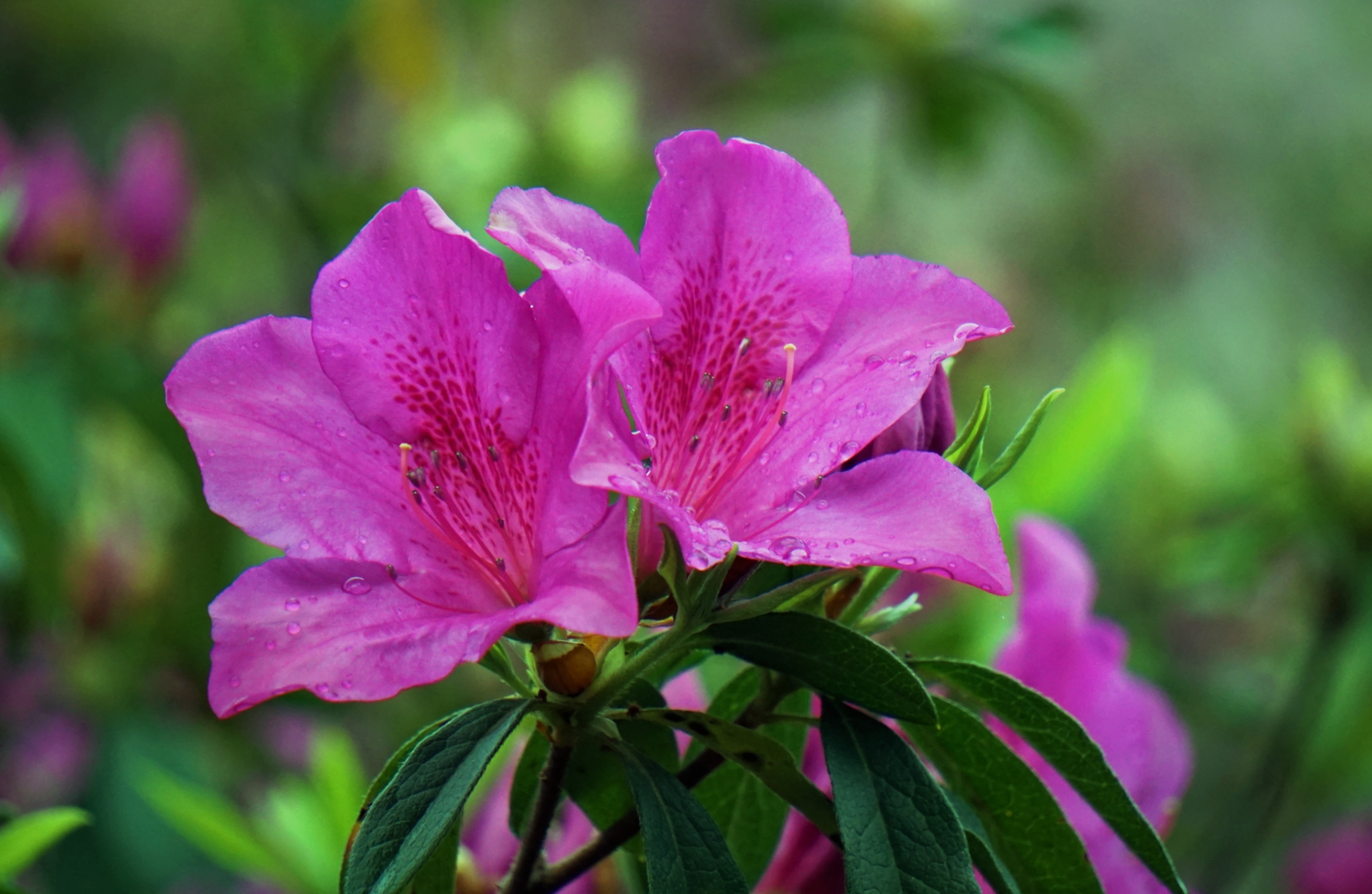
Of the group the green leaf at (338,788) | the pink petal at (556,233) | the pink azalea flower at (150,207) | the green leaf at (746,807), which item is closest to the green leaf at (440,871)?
the green leaf at (746,807)

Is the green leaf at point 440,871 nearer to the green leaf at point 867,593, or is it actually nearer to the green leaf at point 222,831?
the green leaf at point 867,593

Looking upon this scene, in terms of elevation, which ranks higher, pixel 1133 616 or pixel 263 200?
pixel 263 200

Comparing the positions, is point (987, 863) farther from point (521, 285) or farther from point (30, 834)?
point (521, 285)

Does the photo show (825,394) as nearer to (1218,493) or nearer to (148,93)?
(1218,493)

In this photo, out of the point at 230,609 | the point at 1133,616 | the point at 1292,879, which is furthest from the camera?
the point at 1133,616

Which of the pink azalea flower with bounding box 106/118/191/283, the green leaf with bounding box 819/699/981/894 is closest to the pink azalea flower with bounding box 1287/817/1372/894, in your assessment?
the green leaf with bounding box 819/699/981/894

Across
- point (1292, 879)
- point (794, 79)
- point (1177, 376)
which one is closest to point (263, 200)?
point (794, 79)

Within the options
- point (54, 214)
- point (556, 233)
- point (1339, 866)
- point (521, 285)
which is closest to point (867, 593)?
point (556, 233)
